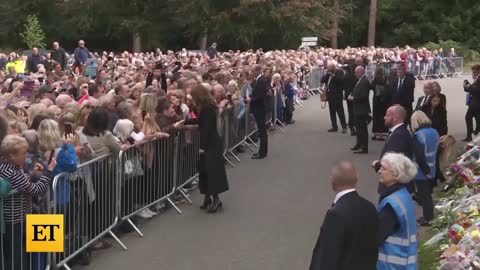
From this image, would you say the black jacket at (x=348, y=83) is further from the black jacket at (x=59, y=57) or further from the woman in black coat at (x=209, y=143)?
the black jacket at (x=59, y=57)

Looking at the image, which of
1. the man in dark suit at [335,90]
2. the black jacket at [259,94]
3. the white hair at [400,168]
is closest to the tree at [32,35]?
the man in dark suit at [335,90]

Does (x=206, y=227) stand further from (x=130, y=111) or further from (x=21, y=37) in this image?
(x=21, y=37)

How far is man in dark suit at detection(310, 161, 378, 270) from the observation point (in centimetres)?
527

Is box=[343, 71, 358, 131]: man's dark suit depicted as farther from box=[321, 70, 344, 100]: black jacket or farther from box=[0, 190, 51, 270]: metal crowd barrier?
box=[0, 190, 51, 270]: metal crowd barrier

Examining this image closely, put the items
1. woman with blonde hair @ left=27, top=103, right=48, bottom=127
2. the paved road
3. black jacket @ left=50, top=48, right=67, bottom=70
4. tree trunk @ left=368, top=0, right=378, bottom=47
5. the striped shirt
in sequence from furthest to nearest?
tree trunk @ left=368, top=0, right=378, bottom=47
black jacket @ left=50, top=48, right=67, bottom=70
woman with blonde hair @ left=27, top=103, right=48, bottom=127
the paved road
the striped shirt

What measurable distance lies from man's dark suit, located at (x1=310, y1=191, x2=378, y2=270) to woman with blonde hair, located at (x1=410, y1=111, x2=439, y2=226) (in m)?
4.24

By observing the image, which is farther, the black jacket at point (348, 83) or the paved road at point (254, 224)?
the black jacket at point (348, 83)

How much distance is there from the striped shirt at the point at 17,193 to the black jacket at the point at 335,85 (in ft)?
41.4

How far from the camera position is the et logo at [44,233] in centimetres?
694

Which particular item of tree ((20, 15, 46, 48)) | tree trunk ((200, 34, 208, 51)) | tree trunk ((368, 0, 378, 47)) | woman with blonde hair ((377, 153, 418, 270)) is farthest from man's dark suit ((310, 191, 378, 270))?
tree trunk ((368, 0, 378, 47))

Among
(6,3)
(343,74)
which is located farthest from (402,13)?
(343,74)

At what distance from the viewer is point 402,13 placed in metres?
65.8

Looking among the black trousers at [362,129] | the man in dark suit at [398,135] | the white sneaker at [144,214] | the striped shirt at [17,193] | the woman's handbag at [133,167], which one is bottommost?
the white sneaker at [144,214]

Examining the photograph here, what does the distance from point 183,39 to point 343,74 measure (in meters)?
42.8
